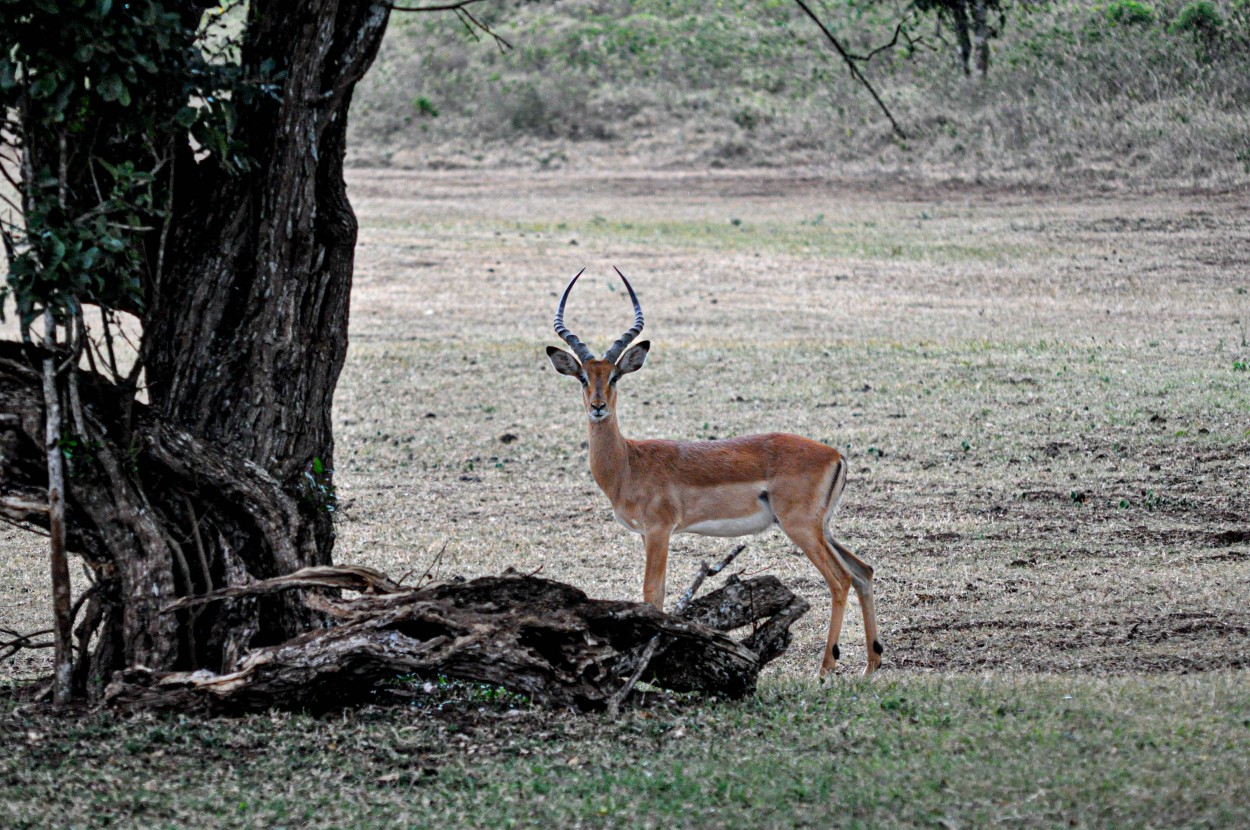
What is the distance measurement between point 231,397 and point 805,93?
24.6 metres

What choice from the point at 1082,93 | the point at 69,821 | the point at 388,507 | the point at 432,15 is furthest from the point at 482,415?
the point at 432,15

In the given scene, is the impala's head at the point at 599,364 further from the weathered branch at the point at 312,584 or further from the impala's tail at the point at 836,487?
the weathered branch at the point at 312,584

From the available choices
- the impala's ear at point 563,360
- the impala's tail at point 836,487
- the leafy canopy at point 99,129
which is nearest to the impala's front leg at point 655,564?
the impala's tail at point 836,487

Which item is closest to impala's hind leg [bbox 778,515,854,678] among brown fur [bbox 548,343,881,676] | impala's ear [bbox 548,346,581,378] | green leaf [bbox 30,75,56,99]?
brown fur [bbox 548,343,881,676]

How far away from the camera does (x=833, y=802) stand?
4250 millimetres

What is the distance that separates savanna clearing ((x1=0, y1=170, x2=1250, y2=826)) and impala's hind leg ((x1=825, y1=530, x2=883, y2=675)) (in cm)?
15

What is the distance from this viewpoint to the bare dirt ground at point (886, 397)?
7.70 metres

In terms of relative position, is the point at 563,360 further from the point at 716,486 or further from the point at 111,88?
the point at 111,88

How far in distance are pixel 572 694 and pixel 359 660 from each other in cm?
73

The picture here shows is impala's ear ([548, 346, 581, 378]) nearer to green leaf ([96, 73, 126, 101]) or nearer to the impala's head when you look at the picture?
the impala's head

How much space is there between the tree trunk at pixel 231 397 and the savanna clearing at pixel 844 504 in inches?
23.4

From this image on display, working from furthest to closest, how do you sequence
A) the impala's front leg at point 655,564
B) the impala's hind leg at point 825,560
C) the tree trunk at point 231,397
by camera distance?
the impala's front leg at point 655,564 → the impala's hind leg at point 825,560 → the tree trunk at point 231,397

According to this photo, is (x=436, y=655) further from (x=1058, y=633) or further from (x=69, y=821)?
(x=1058, y=633)

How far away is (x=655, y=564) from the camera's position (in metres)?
7.14
